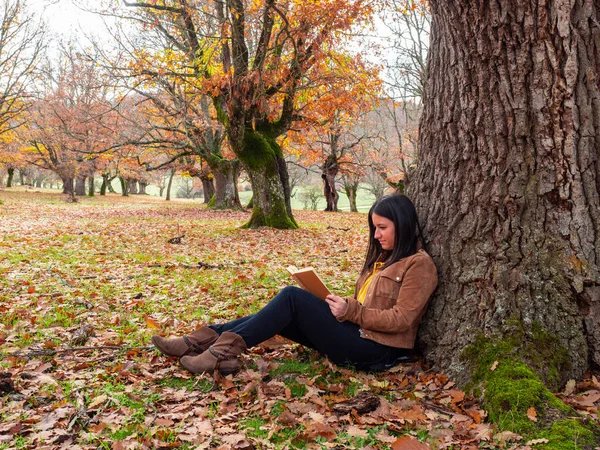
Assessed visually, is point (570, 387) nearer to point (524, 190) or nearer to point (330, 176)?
point (524, 190)

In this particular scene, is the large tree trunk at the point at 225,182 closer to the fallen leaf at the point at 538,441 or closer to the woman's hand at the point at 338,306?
the woman's hand at the point at 338,306

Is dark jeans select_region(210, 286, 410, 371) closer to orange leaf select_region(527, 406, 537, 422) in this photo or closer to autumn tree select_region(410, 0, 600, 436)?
autumn tree select_region(410, 0, 600, 436)

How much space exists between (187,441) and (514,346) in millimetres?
2204

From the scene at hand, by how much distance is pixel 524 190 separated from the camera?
3.14 meters

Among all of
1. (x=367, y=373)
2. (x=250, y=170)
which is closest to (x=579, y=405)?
(x=367, y=373)

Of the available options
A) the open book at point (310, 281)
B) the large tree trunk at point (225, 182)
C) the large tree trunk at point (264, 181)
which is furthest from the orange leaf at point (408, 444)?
the large tree trunk at point (225, 182)

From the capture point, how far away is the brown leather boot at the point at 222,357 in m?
3.41

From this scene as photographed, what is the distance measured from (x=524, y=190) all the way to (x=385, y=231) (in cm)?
104

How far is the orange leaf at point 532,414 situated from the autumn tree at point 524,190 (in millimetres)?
209

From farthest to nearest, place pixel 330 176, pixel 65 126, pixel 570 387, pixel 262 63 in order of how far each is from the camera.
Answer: pixel 330 176 → pixel 65 126 → pixel 262 63 → pixel 570 387

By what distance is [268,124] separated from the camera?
544 inches

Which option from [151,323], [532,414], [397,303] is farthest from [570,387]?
Result: [151,323]

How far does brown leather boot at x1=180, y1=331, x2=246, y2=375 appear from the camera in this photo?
3408mm

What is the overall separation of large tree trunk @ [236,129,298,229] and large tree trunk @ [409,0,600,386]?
9.79m
